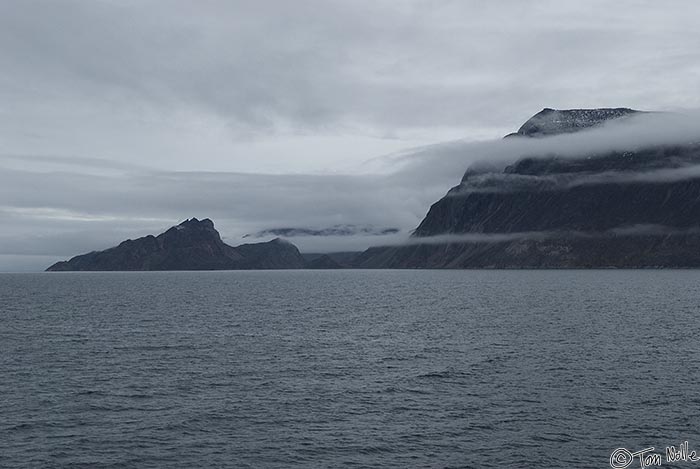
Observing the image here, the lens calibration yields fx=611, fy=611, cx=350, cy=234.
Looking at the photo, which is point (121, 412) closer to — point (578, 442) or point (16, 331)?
point (578, 442)

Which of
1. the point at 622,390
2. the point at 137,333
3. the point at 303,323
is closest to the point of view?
the point at 622,390

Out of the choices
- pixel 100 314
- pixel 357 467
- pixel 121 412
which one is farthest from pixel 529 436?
pixel 100 314

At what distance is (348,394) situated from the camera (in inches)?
2493

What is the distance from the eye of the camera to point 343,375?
72562mm

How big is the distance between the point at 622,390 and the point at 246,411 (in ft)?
124

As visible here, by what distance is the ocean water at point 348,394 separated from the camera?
4638cm

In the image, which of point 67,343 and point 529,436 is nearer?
point 529,436

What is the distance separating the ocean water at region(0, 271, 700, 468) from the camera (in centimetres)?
4638
